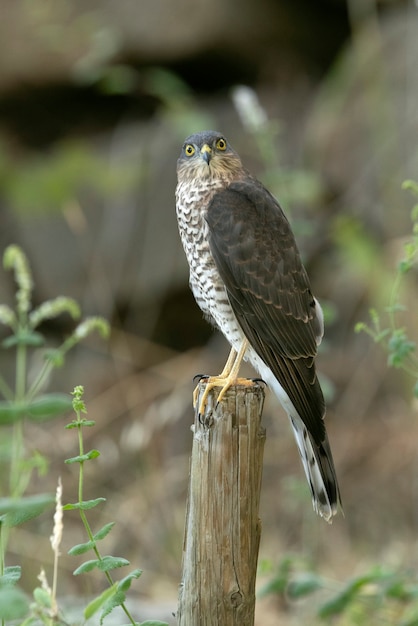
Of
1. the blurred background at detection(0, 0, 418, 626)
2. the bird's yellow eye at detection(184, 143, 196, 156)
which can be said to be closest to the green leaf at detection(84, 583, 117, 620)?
the bird's yellow eye at detection(184, 143, 196, 156)

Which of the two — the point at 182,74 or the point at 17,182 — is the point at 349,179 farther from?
the point at 17,182

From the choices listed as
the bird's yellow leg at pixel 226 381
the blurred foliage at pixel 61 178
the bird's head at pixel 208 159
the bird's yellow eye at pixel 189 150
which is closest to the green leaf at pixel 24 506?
the bird's yellow leg at pixel 226 381

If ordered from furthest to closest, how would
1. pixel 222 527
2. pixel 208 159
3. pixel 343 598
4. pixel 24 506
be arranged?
1. pixel 208 159
2. pixel 343 598
3. pixel 222 527
4. pixel 24 506

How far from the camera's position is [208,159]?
381 cm

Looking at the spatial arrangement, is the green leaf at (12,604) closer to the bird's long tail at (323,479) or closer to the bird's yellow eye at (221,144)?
the bird's long tail at (323,479)

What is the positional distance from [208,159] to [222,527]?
168cm

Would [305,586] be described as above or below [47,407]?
below

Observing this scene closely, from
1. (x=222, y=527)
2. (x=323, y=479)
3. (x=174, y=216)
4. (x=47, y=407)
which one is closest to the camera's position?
(x=47, y=407)

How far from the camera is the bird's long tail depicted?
133 inches

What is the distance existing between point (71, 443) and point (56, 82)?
3.47 m

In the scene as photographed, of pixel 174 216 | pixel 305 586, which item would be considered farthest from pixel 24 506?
pixel 174 216

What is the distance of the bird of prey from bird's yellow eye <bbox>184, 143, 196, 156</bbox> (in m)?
0.17

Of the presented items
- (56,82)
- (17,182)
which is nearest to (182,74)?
(56,82)

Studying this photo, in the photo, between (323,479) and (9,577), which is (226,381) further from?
(9,577)
